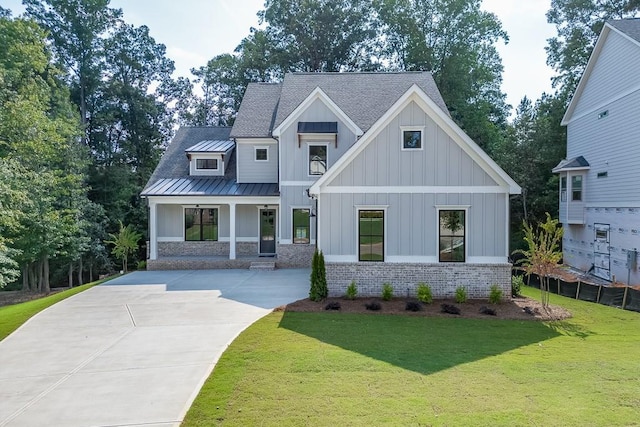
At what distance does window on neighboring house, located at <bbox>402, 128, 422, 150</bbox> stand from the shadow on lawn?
5331 millimetres

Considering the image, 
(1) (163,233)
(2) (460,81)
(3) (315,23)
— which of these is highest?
(3) (315,23)

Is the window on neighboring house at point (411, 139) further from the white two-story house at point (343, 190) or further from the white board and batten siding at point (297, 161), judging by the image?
the white board and batten siding at point (297, 161)

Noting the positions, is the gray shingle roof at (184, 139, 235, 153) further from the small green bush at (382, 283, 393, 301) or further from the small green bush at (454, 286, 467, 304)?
the small green bush at (454, 286, 467, 304)

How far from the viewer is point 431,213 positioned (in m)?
12.7

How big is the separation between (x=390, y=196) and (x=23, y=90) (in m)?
18.4

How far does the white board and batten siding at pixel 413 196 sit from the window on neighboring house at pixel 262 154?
8368 mm

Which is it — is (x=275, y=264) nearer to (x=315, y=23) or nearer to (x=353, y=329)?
(x=353, y=329)

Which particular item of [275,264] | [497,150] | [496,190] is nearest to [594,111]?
[497,150]

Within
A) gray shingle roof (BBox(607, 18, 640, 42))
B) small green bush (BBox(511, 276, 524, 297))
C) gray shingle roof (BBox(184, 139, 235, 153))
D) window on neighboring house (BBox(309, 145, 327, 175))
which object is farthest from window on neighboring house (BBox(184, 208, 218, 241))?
gray shingle roof (BBox(607, 18, 640, 42))

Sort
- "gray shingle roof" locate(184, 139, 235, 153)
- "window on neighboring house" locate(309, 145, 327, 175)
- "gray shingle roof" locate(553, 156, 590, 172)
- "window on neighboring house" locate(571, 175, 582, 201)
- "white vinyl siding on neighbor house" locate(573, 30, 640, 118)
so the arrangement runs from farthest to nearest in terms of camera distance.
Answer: "window on neighboring house" locate(571, 175, 582, 201), "gray shingle roof" locate(184, 139, 235, 153), "gray shingle roof" locate(553, 156, 590, 172), "window on neighboring house" locate(309, 145, 327, 175), "white vinyl siding on neighbor house" locate(573, 30, 640, 118)

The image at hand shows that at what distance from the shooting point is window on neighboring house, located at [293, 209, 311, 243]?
18.7 meters

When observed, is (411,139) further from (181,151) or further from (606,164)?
(181,151)

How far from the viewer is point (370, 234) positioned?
12820mm

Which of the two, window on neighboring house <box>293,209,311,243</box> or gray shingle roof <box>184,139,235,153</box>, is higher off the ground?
gray shingle roof <box>184,139,235,153</box>
